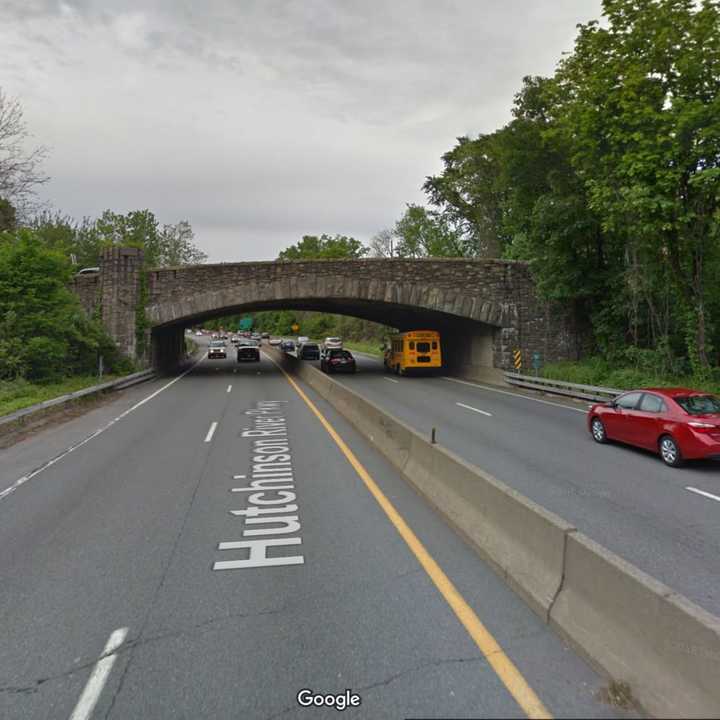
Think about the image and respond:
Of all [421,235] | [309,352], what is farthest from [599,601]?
[421,235]

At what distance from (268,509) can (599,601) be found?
453 cm

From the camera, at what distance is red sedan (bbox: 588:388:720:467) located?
966 cm

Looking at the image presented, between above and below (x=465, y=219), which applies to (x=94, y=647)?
below

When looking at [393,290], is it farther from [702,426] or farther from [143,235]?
[143,235]

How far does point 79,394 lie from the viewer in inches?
707

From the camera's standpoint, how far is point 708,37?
17.4m

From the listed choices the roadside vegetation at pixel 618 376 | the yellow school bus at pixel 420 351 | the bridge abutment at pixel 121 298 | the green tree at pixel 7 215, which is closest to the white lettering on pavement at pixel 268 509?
the roadside vegetation at pixel 618 376

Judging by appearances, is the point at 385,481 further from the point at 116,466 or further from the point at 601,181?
the point at 601,181

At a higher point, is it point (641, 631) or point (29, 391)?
point (641, 631)

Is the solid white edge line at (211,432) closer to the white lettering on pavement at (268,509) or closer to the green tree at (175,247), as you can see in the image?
the white lettering on pavement at (268,509)

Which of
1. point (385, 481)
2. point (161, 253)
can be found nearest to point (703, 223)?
point (385, 481)

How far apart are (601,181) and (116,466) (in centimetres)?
1911

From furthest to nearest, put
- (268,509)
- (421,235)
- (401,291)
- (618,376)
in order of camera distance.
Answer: (421,235)
(401,291)
(618,376)
(268,509)

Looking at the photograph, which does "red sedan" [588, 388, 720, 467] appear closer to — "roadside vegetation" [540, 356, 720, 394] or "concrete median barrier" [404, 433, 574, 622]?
"concrete median barrier" [404, 433, 574, 622]
